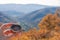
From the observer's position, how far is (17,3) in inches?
67.4

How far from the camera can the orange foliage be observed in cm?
148

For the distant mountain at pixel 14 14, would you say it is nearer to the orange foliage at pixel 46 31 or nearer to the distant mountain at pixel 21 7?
the distant mountain at pixel 21 7

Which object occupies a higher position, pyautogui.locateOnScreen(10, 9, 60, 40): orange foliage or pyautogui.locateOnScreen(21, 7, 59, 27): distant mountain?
pyautogui.locateOnScreen(21, 7, 59, 27): distant mountain

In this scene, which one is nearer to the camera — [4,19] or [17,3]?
[4,19]

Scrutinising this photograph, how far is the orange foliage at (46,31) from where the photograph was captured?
4.85 ft

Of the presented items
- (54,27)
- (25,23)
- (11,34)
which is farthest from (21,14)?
(54,27)

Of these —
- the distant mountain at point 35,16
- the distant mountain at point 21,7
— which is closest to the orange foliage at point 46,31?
the distant mountain at point 35,16

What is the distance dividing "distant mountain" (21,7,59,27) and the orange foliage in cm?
4

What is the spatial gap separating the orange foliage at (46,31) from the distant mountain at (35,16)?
0.04 metres

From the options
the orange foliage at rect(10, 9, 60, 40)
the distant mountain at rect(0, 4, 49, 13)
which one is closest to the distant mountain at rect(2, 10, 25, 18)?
the distant mountain at rect(0, 4, 49, 13)

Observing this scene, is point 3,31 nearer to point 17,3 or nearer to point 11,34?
point 11,34

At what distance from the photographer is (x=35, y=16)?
5.35 feet

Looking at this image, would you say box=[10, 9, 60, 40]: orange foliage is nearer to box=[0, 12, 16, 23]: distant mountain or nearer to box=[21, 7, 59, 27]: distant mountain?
box=[21, 7, 59, 27]: distant mountain

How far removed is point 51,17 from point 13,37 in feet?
1.46
